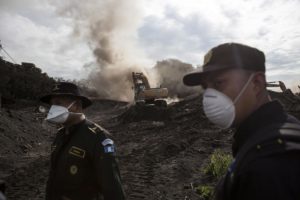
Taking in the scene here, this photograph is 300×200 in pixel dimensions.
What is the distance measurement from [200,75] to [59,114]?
2092 millimetres

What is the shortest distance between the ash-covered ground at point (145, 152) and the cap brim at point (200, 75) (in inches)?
263

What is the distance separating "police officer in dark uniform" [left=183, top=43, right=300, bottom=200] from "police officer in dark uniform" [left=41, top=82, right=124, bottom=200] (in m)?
1.35

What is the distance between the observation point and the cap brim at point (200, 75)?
2.17 meters

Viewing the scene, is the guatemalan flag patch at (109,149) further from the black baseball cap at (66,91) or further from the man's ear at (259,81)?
the man's ear at (259,81)

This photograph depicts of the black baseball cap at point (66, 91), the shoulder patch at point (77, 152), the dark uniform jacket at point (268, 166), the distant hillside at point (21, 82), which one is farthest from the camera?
the distant hillside at point (21, 82)

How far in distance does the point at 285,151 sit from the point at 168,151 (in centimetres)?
1293

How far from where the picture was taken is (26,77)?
137 ft

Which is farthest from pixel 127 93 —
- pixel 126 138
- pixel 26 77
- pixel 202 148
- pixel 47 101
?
pixel 47 101

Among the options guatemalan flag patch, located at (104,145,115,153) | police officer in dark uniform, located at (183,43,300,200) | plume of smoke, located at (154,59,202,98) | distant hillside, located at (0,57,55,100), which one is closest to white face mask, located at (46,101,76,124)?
guatemalan flag patch, located at (104,145,115,153)

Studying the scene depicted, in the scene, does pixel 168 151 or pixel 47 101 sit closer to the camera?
pixel 47 101

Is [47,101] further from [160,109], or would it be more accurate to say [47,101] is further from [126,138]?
[160,109]

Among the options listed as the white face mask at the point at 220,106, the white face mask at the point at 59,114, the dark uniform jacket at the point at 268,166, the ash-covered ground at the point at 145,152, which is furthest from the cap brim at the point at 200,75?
the ash-covered ground at the point at 145,152

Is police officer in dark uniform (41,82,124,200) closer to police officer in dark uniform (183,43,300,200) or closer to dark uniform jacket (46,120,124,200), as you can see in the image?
dark uniform jacket (46,120,124,200)

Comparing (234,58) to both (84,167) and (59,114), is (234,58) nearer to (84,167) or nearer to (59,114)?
(84,167)
